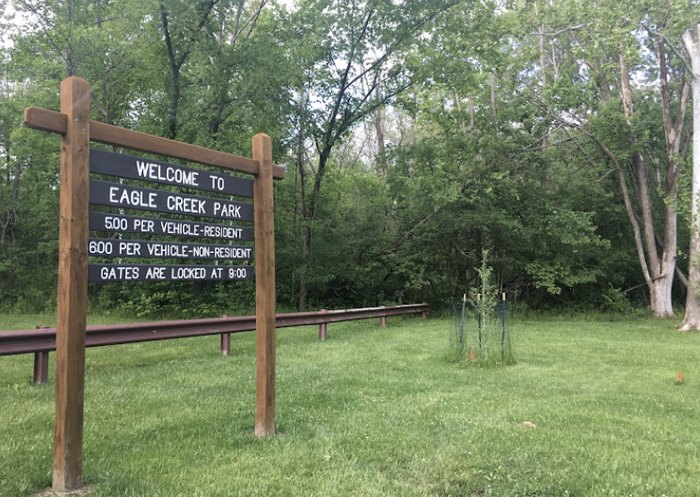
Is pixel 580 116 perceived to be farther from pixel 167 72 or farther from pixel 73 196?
pixel 73 196

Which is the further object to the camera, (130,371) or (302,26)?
(302,26)

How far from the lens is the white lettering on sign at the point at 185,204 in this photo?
375 cm

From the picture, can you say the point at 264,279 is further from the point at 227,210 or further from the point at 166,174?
the point at 166,174

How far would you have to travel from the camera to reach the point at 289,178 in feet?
61.6

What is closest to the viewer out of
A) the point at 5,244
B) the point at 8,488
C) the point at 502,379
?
the point at 8,488

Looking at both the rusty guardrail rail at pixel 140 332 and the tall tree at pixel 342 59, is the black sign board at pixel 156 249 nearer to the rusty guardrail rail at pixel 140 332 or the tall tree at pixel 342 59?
the rusty guardrail rail at pixel 140 332

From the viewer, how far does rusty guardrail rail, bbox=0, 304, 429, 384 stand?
5703 millimetres

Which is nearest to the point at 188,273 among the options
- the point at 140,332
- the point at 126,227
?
the point at 126,227

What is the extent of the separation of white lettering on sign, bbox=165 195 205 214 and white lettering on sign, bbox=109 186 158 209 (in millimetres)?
124

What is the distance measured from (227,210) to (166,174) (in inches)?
24.6

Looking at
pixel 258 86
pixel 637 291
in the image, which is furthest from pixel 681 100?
pixel 258 86

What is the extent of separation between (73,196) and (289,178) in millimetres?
15824

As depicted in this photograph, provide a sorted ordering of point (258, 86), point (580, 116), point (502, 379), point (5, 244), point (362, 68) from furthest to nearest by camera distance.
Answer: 1. point (5, 244)
2. point (580, 116)
3. point (362, 68)
4. point (258, 86)
5. point (502, 379)

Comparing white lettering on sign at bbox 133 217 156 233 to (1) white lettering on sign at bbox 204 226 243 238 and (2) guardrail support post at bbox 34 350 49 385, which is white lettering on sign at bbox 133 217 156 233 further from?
(2) guardrail support post at bbox 34 350 49 385
